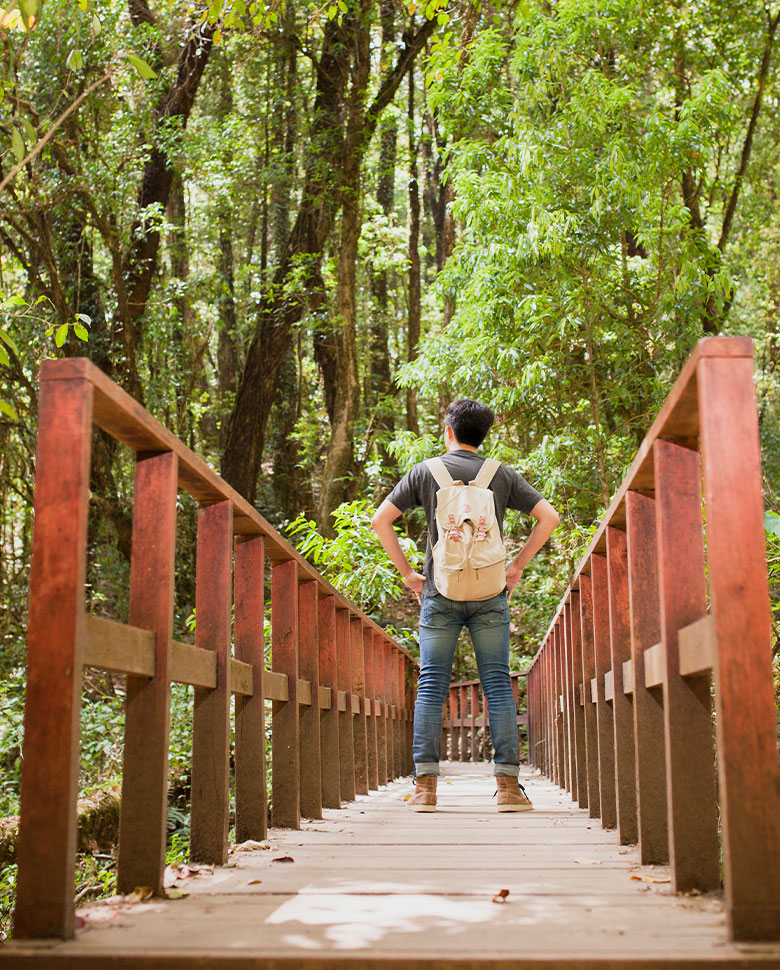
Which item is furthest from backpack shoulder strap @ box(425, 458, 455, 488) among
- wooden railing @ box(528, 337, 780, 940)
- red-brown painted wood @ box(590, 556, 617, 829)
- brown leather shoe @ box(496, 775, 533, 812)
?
brown leather shoe @ box(496, 775, 533, 812)

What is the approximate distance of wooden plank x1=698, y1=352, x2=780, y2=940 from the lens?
1.68 metres

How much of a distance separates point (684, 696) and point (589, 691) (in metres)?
2.11

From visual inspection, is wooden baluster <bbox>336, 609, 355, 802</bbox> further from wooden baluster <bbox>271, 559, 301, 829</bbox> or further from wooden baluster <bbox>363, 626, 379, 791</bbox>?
wooden baluster <bbox>271, 559, 301, 829</bbox>

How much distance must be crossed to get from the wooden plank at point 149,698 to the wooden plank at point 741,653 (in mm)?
1167

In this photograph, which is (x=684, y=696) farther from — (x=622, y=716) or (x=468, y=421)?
(x=468, y=421)

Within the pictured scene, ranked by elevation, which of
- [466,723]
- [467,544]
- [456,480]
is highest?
[456,480]

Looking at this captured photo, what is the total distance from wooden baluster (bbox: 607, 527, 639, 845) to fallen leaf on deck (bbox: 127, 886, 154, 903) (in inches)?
63.5

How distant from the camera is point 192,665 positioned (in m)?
2.54

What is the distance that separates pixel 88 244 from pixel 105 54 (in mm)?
2215

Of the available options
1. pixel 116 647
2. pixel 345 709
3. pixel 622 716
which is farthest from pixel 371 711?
pixel 116 647

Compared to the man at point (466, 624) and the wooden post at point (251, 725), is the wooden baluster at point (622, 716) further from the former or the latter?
the wooden post at point (251, 725)

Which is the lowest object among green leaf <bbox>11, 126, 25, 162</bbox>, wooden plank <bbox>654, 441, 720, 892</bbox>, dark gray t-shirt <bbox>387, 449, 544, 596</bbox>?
wooden plank <bbox>654, 441, 720, 892</bbox>

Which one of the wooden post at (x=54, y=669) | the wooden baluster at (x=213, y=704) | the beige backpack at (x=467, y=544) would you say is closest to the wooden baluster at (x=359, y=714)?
the beige backpack at (x=467, y=544)

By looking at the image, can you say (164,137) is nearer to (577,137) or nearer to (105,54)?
(105,54)
